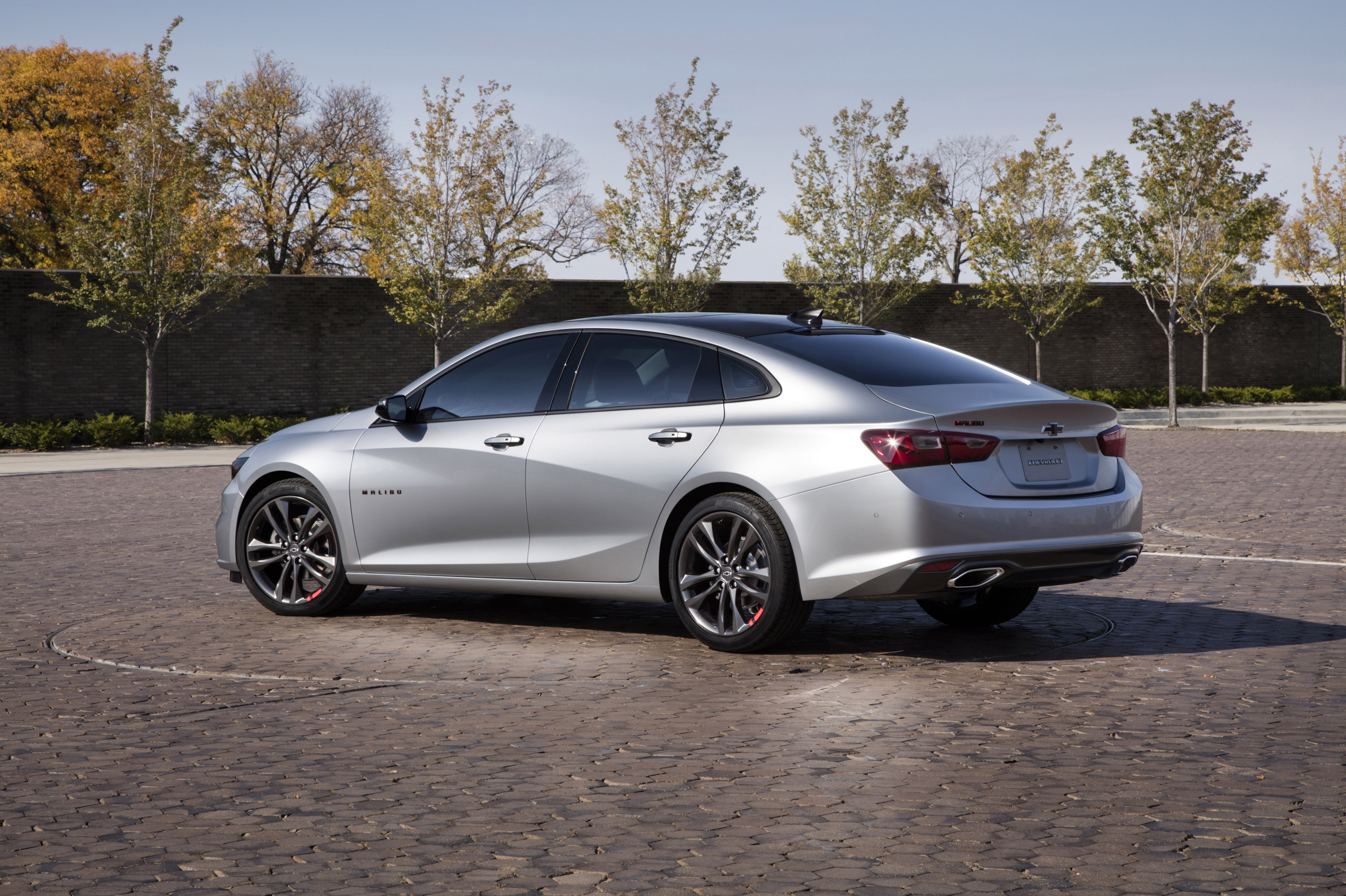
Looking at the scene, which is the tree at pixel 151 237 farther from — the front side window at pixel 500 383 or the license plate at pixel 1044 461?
the license plate at pixel 1044 461

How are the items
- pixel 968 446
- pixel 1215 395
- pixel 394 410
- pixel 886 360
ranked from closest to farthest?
1. pixel 968 446
2. pixel 886 360
3. pixel 394 410
4. pixel 1215 395

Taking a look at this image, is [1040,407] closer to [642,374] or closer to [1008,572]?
[1008,572]

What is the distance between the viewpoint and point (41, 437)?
26.1m

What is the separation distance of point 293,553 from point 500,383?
167 cm

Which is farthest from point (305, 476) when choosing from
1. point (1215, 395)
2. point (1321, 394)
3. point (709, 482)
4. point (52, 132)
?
point (52, 132)

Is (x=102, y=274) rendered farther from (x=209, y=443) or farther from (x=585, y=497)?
(x=585, y=497)

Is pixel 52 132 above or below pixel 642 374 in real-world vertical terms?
above

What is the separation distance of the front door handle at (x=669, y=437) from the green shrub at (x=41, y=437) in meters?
22.2

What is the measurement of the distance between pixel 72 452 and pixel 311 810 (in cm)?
2352

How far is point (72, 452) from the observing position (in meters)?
25.8

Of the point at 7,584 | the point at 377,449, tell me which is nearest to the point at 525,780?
the point at 377,449

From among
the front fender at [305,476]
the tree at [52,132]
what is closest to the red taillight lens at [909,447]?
the front fender at [305,476]

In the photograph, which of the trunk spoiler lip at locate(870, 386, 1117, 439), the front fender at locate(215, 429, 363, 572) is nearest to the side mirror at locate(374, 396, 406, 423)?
the front fender at locate(215, 429, 363, 572)

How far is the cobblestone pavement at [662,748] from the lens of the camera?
3.88 meters
